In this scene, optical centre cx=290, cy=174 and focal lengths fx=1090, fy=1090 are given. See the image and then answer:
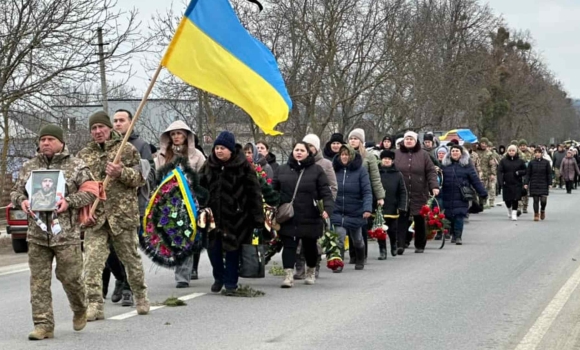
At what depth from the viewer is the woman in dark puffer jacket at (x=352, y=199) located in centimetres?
1447

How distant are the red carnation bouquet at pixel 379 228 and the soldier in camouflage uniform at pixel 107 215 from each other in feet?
21.7

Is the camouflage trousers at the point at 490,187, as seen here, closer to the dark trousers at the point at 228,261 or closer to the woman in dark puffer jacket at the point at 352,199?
the woman in dark puffer jacket at the point at 352,199

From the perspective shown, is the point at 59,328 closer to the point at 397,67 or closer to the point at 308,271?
the point at 308,271

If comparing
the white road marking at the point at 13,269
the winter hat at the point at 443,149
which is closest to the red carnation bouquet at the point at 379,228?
the winter hat at the point at 443,149

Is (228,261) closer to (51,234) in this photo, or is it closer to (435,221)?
(51,234)

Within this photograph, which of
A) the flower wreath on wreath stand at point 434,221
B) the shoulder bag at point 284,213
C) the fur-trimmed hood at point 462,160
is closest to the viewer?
the shoulder bag at point 284,213

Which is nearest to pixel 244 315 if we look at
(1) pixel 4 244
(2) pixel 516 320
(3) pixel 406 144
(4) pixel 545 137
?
(2) pixel 516 320

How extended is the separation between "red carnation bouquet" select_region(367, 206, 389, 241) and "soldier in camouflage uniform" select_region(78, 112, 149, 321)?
6.62 metres

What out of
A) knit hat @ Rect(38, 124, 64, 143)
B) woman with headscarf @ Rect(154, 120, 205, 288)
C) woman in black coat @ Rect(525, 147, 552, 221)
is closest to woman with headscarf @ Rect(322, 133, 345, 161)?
woman with headscarf @ Rect(154, 120, 205, 288)

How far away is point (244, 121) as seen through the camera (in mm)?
31906

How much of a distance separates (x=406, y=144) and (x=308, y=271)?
502 centimetres

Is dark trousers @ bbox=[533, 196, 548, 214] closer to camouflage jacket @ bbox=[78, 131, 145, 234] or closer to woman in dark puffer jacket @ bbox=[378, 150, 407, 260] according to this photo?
woman in dark puffer jacket @ bbox=[378, 150, 407, 260]

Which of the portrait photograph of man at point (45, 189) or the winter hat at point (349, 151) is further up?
the winter hat at point (349, 151)

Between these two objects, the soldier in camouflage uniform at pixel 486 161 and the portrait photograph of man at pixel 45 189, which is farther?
the soldier in camouflage uniform at pixel 486 161
